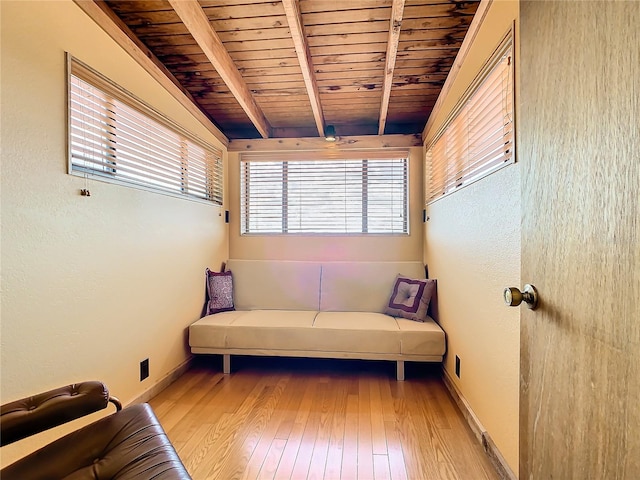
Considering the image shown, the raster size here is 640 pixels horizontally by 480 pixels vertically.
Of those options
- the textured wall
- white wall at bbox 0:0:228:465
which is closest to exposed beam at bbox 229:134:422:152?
the textured wall

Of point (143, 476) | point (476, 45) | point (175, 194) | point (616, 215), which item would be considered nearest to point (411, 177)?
point (476, 45)

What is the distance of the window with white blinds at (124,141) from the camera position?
1.62m

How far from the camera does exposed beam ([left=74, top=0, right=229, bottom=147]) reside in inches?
66.1

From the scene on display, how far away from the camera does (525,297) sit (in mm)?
804

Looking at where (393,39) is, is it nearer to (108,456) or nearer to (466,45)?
(466,45)

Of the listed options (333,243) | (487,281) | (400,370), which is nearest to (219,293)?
(333,243)

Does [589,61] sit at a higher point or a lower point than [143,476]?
higher

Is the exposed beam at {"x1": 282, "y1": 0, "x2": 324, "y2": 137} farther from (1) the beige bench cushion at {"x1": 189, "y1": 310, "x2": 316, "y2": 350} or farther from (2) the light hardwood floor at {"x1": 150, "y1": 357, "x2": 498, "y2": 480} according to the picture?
(2) the light hardwood floor at {"x1": 150, "y1": 357, "x2": 498, "y2": 480}

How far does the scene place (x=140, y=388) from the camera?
6.85ft

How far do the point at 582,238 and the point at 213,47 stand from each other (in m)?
2.37

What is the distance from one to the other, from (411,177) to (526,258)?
107 inches

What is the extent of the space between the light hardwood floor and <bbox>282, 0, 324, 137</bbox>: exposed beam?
8.11ft

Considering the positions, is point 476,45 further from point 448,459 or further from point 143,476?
point 143,476

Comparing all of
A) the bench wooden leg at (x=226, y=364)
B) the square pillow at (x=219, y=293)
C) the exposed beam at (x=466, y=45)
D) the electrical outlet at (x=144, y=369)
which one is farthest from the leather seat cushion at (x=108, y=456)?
the exposed beam at (x=466, y=45)
